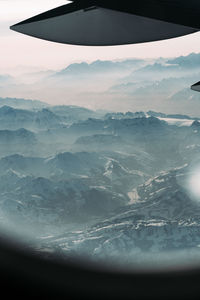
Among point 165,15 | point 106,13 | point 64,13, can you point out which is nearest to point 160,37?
point 106,13

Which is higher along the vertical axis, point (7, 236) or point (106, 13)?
point (106, 13)

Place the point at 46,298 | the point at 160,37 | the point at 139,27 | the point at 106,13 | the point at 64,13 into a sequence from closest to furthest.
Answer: the point at 46,298
the point at 64,13
the point at 106,13
the point at 139,27
the point at 160,37

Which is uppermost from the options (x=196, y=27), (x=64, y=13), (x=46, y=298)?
(x=64, y=13)

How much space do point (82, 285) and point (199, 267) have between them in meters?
0.16

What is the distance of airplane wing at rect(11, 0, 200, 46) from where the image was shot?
97.3 inches

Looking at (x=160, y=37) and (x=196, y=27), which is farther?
(x=160, y=37)

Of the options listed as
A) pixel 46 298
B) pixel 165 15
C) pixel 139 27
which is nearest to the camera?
pixel 46 298

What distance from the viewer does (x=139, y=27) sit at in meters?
4.16

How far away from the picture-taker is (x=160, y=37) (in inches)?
179

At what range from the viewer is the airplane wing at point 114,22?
2.47 meters

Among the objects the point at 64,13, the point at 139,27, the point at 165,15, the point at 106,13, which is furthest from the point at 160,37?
the point at 165,15

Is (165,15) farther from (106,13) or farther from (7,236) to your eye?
(7,236)

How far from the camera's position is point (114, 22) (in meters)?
3.95

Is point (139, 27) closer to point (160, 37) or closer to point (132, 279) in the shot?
point (160, 37)
